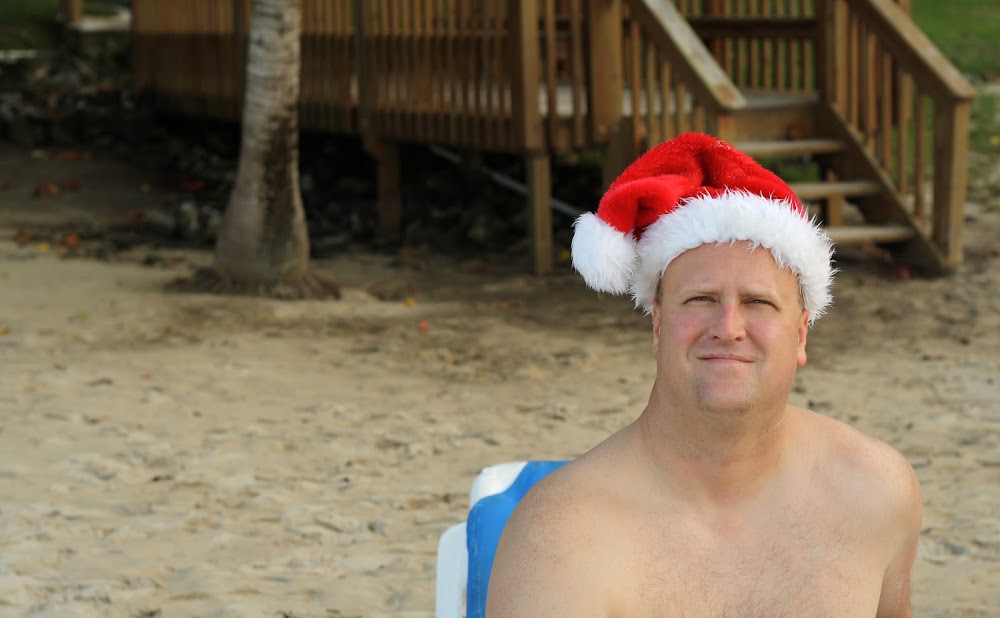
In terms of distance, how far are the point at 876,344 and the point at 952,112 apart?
2276mm

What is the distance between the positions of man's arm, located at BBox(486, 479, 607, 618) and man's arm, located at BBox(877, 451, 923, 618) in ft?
2.21

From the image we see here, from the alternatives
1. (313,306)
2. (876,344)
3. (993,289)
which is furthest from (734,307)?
(993,289)

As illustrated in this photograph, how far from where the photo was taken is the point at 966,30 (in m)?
17.8

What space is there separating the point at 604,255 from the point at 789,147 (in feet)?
24.5

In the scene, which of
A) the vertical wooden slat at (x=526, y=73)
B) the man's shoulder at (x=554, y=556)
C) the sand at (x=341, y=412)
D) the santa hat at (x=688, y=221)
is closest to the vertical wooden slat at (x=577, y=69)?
the vertical wooden slat at (x=526, y=73)

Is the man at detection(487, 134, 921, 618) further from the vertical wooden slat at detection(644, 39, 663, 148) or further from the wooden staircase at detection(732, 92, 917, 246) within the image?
the wooden staircase at detection(732, 92, 917, 246)

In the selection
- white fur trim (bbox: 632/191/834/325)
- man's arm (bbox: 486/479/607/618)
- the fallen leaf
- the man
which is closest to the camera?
man's arm (bbox: 486/479/607/618)

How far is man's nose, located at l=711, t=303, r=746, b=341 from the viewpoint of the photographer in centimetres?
239

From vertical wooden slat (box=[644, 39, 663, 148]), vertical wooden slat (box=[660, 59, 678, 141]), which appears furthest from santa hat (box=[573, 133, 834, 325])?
vertical wooden slat (box=[644, 39, 663, 148])

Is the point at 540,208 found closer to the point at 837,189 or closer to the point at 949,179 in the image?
the point at 837,189

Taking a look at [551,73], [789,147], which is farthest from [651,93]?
[789,147]

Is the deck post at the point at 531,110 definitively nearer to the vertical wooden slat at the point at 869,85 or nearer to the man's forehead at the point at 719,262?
the vertical wooden slat at the point at 869,85

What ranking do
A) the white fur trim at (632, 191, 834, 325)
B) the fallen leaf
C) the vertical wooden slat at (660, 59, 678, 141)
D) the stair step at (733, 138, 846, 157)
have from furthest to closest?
1. the fallen leaf
2. the stair step at (733, 138, 846, 157)
3. the vertical wooden slat at (660, 59, 678, 141)
4. the white fur trim at (632, 191, 834, 325)

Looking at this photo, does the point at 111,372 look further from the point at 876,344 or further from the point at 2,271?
the point at 876,344
